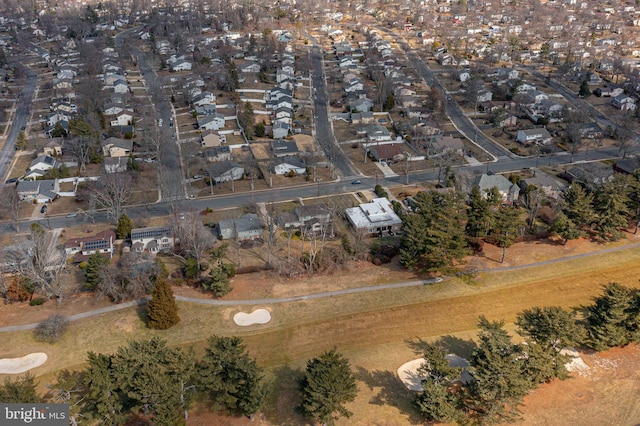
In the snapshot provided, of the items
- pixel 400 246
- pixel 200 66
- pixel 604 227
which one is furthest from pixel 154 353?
pixel 200 66

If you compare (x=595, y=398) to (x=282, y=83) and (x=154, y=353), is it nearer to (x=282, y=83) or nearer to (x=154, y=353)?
(x=154, y=353)

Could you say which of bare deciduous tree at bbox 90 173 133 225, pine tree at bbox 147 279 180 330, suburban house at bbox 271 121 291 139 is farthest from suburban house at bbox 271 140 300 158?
pine tree at bbox 147 279 180 330

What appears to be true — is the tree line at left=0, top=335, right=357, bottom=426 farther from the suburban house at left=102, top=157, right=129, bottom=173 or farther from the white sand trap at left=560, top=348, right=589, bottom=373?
the suburban house at left=102, top=157, right=129, bottom=173

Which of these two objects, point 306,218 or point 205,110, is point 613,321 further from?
point 205,110

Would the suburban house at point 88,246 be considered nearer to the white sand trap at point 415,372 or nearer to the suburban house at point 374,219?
the suburban house at point 374,219

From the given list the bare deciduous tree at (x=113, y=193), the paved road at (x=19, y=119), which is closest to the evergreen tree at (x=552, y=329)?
the bare deciduous tree at (x=113, y=193)

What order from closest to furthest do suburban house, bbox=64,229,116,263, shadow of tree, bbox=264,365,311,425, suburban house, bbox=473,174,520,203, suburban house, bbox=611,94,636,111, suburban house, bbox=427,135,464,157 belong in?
shadow of tree, bbox=264,365,311,425 → suburban house, bbox=64,229,116,263 → suburban house, bbox=473,174,520,203 → suburban house, bbox=427,135,464,157 → suburban house, bbox=611,94,636,111
